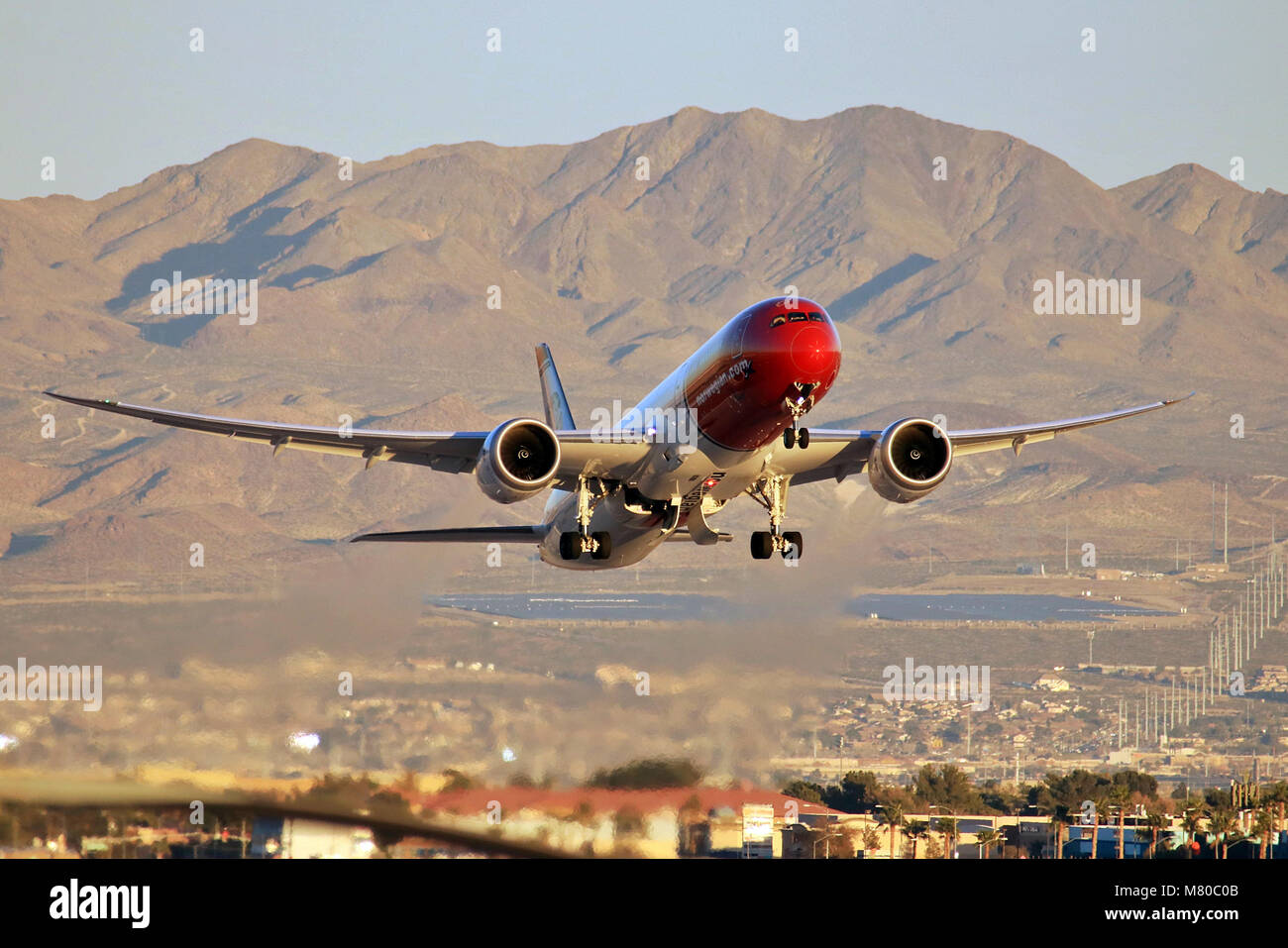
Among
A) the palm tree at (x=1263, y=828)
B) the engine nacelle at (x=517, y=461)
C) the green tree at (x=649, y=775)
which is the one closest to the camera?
the engine nacelle at (x=517, y=461)

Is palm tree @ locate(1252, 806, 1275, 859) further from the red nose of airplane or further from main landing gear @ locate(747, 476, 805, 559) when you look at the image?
the red nose of airplane

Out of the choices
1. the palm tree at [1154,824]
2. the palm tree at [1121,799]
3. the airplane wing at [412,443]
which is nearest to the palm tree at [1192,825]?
the palm tree at [1154,824]

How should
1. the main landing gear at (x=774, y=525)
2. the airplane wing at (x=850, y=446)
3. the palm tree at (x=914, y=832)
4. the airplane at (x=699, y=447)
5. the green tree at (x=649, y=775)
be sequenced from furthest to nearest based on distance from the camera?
the palm tree at (x=914, y=832) → the green tree at (x=649, y=775) → the airplane wing at (x=850, y=446) → the main landing gear at (x=774, y=525) → the airplane at (x=699, y=447)

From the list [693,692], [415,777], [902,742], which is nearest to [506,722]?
[693,692]

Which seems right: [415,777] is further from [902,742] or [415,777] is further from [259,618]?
[902,742]

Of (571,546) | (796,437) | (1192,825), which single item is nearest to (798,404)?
(796,437)

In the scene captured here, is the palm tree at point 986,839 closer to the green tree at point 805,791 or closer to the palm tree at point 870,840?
the green tree at point 805,791

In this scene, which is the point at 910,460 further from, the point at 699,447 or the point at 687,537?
the point at 687,537
